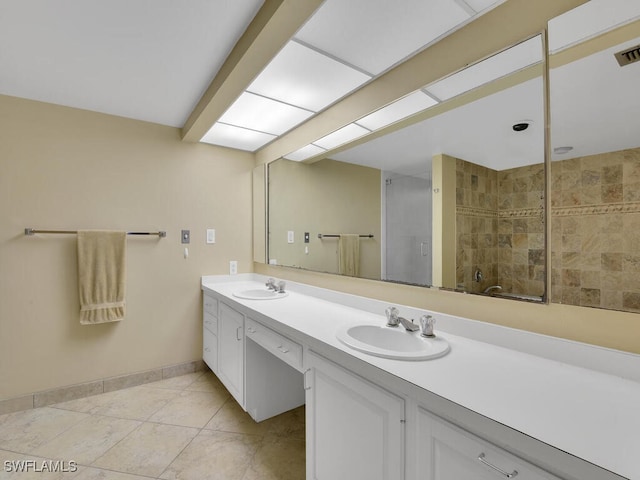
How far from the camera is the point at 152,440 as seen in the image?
180 centimetres

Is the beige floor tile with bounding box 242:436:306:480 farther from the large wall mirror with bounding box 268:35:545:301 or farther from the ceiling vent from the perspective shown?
the ceiling vent

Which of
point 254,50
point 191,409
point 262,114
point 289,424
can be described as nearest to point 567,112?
point 254,50

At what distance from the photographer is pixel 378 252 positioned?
1713 millimetres

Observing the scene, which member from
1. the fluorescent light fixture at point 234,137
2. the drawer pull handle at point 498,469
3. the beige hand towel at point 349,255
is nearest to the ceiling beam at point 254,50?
the fluorescent light fixture at point 234,137

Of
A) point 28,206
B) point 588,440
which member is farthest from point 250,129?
point 588,440

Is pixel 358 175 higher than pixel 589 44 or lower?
lower

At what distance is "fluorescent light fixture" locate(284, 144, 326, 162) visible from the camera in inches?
86.9

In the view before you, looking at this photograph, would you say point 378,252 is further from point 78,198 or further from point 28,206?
point 28,206

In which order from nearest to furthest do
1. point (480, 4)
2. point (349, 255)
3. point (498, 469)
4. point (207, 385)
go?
1. point (498, 469)
2. point (480, 4)
3. point (349, 255)
4. point (207, 385)

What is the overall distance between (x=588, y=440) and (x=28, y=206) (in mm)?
3091

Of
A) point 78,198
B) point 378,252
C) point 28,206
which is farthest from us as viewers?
point 78,198

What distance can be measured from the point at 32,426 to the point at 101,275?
1.02 metres

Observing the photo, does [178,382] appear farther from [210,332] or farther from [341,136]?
[341,136]

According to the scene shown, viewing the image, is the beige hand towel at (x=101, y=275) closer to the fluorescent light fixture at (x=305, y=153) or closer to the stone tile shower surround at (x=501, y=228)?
the fluorescent light fixture at (x=305, y=153)
